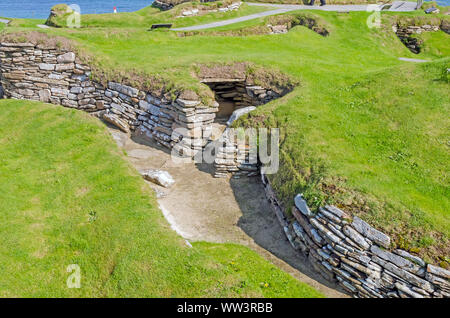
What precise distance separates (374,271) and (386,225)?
55.7 inches

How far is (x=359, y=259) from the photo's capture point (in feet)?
34.6

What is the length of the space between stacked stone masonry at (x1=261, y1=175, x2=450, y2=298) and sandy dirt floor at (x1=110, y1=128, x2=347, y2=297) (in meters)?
0.59

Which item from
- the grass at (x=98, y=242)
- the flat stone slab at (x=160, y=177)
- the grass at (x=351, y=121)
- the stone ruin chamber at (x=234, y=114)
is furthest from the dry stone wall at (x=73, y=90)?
the grass at (x=98, y=242)

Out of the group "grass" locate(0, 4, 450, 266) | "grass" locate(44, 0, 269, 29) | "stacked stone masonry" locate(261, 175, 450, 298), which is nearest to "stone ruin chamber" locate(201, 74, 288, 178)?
"grass" locate(0, 4, 450, 266)

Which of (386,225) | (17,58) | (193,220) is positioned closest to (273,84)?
(193,220)

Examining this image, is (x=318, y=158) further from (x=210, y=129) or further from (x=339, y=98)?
(x=210, y=129)

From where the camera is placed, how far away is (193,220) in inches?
558

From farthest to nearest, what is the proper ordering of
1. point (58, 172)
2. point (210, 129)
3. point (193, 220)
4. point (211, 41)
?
point (211, 41) → point (210, 129) → point (58, 172) → point (193, 220)

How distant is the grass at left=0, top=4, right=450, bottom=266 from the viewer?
1106 centimetres

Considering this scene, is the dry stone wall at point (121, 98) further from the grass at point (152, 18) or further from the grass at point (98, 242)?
the grass at point (152, 18)

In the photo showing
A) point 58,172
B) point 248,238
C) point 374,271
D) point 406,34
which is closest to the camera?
point 374,271

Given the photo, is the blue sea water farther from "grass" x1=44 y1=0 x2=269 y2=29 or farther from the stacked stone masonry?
the stacked stone masonry

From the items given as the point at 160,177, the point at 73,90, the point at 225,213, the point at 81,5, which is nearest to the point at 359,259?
the point at 225,213

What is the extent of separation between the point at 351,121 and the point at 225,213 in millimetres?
6971
